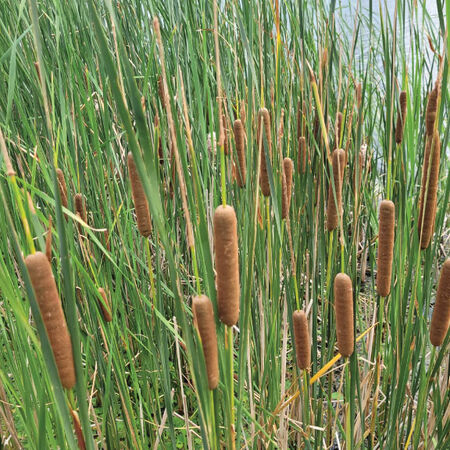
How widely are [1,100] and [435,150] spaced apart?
3.88 feet

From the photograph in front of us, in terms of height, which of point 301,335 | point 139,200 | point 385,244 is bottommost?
point 301,335

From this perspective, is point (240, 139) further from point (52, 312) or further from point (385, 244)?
point (52, 312)

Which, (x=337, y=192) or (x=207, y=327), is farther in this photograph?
(x=337, y=192)

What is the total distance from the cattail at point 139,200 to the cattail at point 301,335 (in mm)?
320

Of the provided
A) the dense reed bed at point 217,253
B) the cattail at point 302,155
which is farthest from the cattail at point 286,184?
the cattail at point 302,155

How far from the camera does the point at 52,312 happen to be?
0.53 meters

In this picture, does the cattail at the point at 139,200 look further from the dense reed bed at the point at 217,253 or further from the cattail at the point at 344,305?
the cattail at the point at 344,305

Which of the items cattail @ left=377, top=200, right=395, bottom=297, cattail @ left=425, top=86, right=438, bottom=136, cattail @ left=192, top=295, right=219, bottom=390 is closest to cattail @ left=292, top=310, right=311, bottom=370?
cattail @ left=377, top=200, right=395, bottom=297

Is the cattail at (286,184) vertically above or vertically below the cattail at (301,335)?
above

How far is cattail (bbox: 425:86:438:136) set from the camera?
979 millimetres

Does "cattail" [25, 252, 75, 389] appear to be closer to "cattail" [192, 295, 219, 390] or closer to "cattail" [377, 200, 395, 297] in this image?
"cattail" [192, 295, 219, 390]

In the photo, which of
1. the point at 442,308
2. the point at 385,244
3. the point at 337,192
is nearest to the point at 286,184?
the point at 337,192

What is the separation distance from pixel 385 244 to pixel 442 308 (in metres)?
0.15

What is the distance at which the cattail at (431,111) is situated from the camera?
0.98 meters
